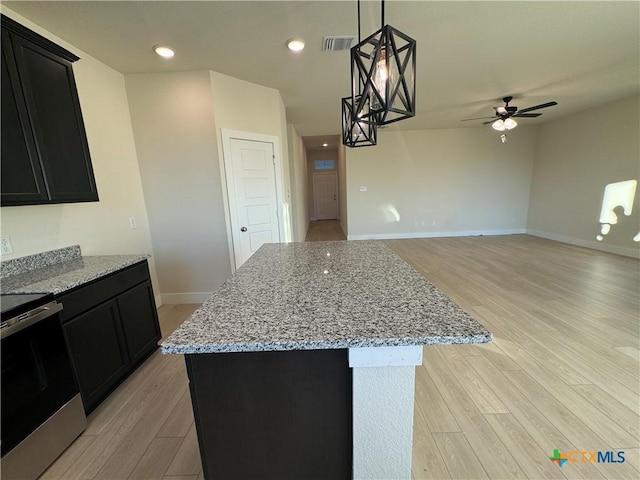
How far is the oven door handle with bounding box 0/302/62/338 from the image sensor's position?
1155 millimetres

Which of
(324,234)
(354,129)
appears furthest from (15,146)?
(324,234)

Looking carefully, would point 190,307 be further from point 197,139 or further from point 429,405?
point 429,405

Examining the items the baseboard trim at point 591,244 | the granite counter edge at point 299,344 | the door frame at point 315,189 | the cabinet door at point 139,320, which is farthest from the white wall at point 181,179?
the door frame at point 315,189

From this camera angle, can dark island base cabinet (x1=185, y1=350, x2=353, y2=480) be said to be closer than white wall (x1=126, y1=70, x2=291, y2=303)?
Yes

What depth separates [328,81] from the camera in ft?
10.8

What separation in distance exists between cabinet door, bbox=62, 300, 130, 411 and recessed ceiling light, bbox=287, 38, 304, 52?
2600 millimetres

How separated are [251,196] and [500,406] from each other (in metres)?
3.14

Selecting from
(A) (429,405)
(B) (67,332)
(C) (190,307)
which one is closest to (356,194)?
(C) (190,307)

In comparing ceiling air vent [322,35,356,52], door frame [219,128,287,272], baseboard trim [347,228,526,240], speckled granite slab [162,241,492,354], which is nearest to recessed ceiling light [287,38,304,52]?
ceiling air vent [322,35,356,52]

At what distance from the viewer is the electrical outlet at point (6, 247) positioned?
1715mm

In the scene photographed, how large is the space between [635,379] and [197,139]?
4.35 m

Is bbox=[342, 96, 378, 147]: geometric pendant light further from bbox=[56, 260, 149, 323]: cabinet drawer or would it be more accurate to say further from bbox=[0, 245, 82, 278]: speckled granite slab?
bbox=[0, 245, 82, 278]: speckled granite slab

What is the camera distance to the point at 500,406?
1653 millimetres

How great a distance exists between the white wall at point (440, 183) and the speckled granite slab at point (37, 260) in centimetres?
529
